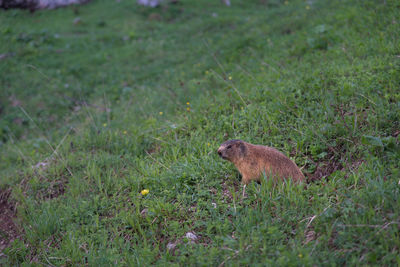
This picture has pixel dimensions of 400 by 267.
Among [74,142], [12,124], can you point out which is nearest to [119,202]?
[74,142]

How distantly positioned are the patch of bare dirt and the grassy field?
0.07 ft

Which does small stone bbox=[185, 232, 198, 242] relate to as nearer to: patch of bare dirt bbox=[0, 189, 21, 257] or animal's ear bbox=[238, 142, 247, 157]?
animal's ear bbox=[238, 142, 247, 157]

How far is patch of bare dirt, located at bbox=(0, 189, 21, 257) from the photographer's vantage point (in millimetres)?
4566

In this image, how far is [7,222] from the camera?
495cm

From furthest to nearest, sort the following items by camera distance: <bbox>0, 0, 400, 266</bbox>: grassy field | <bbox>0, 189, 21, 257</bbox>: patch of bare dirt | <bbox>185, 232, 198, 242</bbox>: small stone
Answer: <bbox>0, 189, 21, 257</bbox>: patch of bare dirt
<bbox>185, 232, 198, 242</bbox>: small stone
<bbox>0, 0, 400, 266</bbox>: grassy field

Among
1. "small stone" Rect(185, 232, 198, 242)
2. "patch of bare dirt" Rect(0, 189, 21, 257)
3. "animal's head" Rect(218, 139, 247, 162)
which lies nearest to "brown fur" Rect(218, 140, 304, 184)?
"animal's head" Rect(218, 139, 247, 162)

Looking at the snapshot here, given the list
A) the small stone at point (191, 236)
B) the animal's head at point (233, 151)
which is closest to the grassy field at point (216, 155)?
the small stone at point (191, 236)

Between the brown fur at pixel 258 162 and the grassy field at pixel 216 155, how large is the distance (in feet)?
0.55

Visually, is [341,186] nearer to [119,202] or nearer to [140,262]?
[140,262]

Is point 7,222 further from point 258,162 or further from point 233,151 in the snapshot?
point 258,162

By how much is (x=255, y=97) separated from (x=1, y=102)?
24.0ft

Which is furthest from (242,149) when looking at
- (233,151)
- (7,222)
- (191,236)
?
(7,222)

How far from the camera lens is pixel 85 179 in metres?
5.26

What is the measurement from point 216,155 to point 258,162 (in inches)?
35.6
